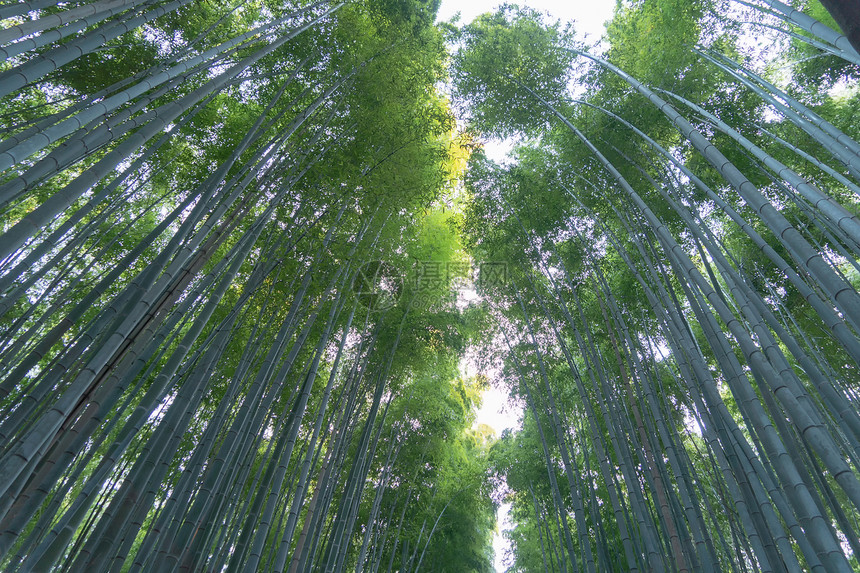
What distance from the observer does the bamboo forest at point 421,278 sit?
6.52 feet

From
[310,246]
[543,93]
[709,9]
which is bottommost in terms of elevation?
[310,246]

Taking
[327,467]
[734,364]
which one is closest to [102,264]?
[327,467]

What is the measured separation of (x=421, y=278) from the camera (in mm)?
5578

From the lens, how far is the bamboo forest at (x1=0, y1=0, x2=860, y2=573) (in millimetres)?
1986

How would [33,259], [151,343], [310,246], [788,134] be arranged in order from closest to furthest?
[151,343] < [33,259] < [310,246] < [788,134]

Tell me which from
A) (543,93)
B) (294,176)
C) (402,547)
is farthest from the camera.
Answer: (402,547)

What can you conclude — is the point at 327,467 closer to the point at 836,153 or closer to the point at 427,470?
the point at 427,470

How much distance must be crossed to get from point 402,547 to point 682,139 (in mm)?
5716

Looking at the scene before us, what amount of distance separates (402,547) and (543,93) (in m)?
5.66

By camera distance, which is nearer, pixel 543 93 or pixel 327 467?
pixel 327 467

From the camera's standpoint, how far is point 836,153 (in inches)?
88.0

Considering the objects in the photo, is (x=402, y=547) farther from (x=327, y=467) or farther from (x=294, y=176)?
(x=294, y=176)

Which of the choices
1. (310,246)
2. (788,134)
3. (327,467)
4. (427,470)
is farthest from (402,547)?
(788,134)

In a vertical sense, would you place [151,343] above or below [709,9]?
below
